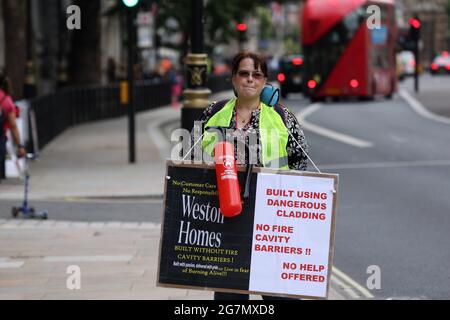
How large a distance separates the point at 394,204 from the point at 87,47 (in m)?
20.5

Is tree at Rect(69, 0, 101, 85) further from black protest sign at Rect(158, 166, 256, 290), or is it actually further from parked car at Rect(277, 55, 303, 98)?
black protest sign at Rect(158, 166, 256, 290)

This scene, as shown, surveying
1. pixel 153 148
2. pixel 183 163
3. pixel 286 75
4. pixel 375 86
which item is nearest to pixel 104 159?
pixel 153 148

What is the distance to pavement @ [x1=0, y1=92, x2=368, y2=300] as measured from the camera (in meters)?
8.14

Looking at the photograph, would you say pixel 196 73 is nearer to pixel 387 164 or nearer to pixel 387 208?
pixel 387 208

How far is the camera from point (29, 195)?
1459 centimetres

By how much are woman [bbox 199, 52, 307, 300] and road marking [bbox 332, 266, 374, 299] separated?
261cm

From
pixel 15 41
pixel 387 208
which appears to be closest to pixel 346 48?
pixel 15 41

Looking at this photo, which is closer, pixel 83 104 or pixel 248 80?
pixel 248 80

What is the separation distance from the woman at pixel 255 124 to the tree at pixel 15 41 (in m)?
17.4

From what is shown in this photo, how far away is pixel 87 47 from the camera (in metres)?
32.8

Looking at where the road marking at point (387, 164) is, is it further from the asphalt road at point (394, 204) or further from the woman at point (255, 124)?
the woman at point (255, 124)

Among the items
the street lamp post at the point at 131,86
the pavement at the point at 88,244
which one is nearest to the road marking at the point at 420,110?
the pavement at the point at 88,244

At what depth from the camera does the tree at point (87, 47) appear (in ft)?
105

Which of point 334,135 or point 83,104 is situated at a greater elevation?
point 83,104
